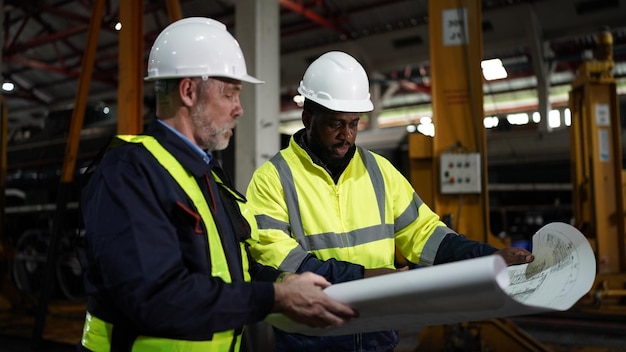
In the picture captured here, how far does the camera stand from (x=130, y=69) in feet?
16.3

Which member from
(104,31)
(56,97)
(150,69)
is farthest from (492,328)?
(56,97)

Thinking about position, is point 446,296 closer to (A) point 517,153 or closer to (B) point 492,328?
(B) point 492,328

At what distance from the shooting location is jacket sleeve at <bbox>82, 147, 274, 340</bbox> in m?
1.37

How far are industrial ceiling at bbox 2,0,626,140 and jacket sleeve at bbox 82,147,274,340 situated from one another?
10.3m

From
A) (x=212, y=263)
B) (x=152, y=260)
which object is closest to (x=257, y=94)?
(x=212, y=263)

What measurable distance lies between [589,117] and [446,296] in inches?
249

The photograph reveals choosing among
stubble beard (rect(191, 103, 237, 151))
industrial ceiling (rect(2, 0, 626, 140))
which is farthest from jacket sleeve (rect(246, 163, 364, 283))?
industrial ceiling (rect(2, 0, 626, 140))

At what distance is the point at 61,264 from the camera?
356 inches

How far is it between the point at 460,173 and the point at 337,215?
2318 millimetres

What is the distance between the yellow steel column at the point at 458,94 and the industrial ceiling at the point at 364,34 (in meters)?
8.53

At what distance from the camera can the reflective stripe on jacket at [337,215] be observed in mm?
2189

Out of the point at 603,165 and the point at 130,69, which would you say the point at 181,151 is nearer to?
the point at 130,69

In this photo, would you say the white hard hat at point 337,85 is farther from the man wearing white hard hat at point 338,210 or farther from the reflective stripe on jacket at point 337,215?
the reflective stripe on jacket at point 337,215

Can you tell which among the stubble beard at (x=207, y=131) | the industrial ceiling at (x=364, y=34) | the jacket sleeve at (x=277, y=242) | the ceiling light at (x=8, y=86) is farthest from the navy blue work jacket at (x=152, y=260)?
the ceiling light at (x=8, y=86)
